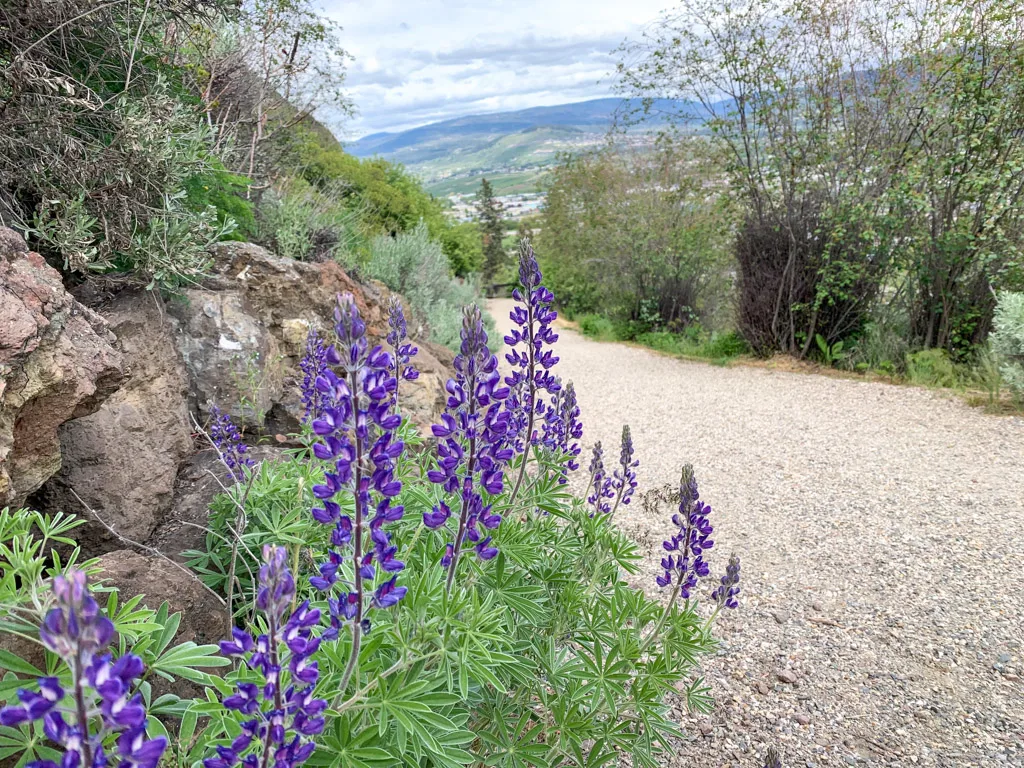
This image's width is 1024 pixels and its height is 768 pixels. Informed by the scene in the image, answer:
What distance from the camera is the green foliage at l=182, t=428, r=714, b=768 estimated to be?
1.60 meters

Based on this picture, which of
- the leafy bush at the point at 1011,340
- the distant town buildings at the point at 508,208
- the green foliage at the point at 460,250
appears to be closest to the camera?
the leafy bush at the point at 1011,340

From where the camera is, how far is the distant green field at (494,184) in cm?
11093

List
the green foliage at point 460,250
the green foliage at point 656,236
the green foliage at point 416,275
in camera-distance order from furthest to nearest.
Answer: the green foliage at point 460,250, the green foliage at point 656,236, the green foliage at point 416,275

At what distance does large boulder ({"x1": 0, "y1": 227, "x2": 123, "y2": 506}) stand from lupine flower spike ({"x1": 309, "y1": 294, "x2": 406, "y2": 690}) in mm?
1825

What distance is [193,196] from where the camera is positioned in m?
4.38

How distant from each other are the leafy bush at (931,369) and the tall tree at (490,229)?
33756 millimetres

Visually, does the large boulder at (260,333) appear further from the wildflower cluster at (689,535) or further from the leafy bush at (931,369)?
the leafy bush at (931,369)

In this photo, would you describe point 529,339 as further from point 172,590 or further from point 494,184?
point 494,184

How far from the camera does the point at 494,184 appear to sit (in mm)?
114500

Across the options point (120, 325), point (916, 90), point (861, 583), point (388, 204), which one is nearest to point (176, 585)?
point (120, 325)

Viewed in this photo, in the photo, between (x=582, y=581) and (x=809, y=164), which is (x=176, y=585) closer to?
(x=582, y=581)

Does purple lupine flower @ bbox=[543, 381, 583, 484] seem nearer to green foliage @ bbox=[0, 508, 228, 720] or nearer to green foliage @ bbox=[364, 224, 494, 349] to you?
green foliage @ bbox=[0, 508, 228, 720]

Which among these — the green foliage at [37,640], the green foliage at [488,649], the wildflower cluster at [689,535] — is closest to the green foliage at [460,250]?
the green foliage at [488,649]

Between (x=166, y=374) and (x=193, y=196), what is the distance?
1.45 m
